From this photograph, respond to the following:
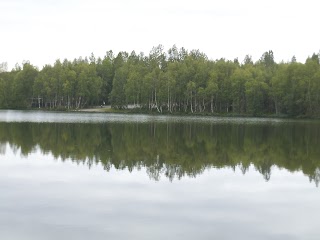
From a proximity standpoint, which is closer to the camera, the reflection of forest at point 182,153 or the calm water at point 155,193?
the calm water at point 155,193

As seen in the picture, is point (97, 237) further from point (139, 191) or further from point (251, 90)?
point (251, 90)

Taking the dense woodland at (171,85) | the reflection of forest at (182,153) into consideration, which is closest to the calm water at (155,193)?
the reflection of forest at (182,153)

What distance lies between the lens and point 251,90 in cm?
10556

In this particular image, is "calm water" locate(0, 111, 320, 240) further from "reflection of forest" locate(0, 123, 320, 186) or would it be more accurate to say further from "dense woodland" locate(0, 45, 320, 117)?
"dense woodland" locate(0, 45, 320, 117)

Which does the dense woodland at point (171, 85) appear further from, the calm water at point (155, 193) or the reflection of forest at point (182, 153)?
the calm water at point (155, 193)

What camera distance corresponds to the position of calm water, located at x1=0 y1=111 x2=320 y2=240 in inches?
457

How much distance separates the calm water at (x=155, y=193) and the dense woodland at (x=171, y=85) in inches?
2993

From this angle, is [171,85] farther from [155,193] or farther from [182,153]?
[155,193]

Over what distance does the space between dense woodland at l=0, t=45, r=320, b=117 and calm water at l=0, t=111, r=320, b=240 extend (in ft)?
249

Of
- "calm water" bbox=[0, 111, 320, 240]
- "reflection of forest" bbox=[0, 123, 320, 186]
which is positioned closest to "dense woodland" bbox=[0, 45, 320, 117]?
"reflection of forest" bbox=[0, 123, 320, 186]

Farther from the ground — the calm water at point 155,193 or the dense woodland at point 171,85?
→ the dense woodland at point 171,85

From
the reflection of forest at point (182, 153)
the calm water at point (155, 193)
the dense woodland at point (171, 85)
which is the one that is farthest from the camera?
the dense woodland at point (171, 85)

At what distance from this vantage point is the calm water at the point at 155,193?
11609 mm

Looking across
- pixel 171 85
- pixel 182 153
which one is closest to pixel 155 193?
pixel 182 153
